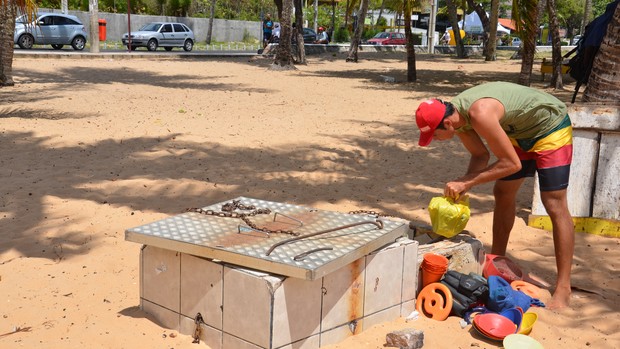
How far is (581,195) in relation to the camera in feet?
19.1

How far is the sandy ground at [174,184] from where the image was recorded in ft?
13.0

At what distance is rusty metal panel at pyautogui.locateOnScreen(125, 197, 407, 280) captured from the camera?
3.30m

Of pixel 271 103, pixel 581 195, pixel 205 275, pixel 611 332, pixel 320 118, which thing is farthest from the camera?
pixel 271 103

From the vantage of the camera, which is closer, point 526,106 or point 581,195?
point 526,106

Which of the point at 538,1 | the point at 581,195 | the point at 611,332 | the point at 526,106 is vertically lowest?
the point at 611,332

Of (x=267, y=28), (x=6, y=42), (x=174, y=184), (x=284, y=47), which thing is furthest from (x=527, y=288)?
(x=267, y=28)

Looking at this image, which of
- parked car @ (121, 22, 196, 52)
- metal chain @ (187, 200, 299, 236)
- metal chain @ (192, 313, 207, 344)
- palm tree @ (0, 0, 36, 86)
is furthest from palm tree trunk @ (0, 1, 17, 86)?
parked car @ (121, 22, 196, 52)

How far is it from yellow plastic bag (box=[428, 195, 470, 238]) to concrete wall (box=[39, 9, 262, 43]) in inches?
1482

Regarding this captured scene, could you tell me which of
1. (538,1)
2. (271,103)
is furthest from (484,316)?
(538,1)

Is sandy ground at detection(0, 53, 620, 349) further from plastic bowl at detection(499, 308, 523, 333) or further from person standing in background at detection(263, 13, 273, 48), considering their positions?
person standing in background at detection(263, 13, 273, 48)

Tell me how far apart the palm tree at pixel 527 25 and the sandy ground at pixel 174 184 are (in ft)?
5.57

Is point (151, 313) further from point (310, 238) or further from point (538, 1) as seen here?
point (538, 1)

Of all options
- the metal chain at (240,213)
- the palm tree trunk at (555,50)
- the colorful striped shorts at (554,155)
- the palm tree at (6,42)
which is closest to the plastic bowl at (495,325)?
the colorful striped shorts at (554,155)

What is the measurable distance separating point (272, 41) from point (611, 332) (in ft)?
94.1
